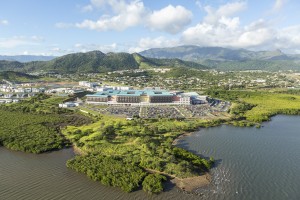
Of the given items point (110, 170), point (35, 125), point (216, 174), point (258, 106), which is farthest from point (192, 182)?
point (258, 106)

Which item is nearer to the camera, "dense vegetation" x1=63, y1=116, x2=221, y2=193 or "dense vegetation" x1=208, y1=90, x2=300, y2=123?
"dense vegetation" x1=63, y1=116, x2=221, y2=193

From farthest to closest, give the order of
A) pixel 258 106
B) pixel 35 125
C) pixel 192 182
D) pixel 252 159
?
pixel 258 106
pixel 35 125
pixel 252 159
pixel 192 182

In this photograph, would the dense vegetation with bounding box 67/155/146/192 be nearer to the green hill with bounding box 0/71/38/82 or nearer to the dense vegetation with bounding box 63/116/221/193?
the dense vegetation with bounding box 63/116/221/193

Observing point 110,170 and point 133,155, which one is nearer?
point 110,170

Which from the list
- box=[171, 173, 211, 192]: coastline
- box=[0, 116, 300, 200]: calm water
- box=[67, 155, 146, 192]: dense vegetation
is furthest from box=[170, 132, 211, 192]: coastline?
box=[67, 155, 146, 192]: dense vegetation

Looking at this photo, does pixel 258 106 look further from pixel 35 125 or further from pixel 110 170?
pixel 35 125

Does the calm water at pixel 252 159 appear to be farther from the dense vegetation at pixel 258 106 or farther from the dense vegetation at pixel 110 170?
the dense vegetation at pixel 258 106

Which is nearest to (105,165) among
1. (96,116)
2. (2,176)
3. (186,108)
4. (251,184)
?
(2,176)
